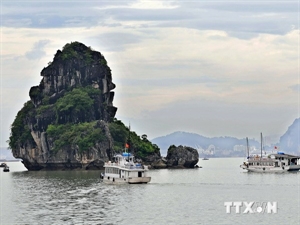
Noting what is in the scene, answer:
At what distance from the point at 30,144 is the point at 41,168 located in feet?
22.6

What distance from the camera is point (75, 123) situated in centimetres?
16962

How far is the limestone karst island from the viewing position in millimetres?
160000

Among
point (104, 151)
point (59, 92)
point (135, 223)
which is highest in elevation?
point (59, 92)

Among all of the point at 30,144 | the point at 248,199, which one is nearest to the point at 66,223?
the point at 248,199

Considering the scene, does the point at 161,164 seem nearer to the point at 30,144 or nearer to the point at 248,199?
the point at 30,144

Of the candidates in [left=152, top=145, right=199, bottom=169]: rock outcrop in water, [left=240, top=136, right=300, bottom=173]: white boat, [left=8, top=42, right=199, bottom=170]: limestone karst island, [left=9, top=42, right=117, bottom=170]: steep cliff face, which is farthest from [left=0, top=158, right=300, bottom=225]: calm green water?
[left=152, top=145, right=199, bottom=169]: rock outcrop in water

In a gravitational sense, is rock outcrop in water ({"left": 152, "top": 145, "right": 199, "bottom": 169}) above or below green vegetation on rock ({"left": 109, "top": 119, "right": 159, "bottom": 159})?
below

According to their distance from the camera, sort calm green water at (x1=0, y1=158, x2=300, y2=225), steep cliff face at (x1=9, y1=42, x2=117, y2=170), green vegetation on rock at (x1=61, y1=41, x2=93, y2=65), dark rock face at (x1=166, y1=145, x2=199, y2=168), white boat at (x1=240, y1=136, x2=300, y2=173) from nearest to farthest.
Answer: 1. calm green water at (x1=0, y1=158, x2=300, y2=225)
2. white boat at (x1=240, y1=136, x2=300, y2=173)
3. steep cliff face at (x1=9, y1=42, x2=117, y2=170)
4. green vegetation on rock at (x1=61, y1=41, x2=93, y2=65)
5. dark rock face at (x1=166, y1=145, x2=199, y2=168)

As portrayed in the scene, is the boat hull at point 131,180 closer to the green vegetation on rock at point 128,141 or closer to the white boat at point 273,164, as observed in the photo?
the white boat at point 273,164

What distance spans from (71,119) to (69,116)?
88cm

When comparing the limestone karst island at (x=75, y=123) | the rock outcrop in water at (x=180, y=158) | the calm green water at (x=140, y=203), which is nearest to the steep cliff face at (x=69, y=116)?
the limestone karst island at (x=75, y=123)

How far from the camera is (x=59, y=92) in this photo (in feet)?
568

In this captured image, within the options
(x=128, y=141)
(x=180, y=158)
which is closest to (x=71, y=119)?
(x=128, y=141)

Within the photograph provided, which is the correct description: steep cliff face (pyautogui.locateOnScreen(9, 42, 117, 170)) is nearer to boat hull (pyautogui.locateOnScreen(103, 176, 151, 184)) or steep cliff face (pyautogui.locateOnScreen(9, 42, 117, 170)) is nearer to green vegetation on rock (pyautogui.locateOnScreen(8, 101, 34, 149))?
green vegetation on rock (pyautogui.locateOnScreen(8, 101, 34, 149))
